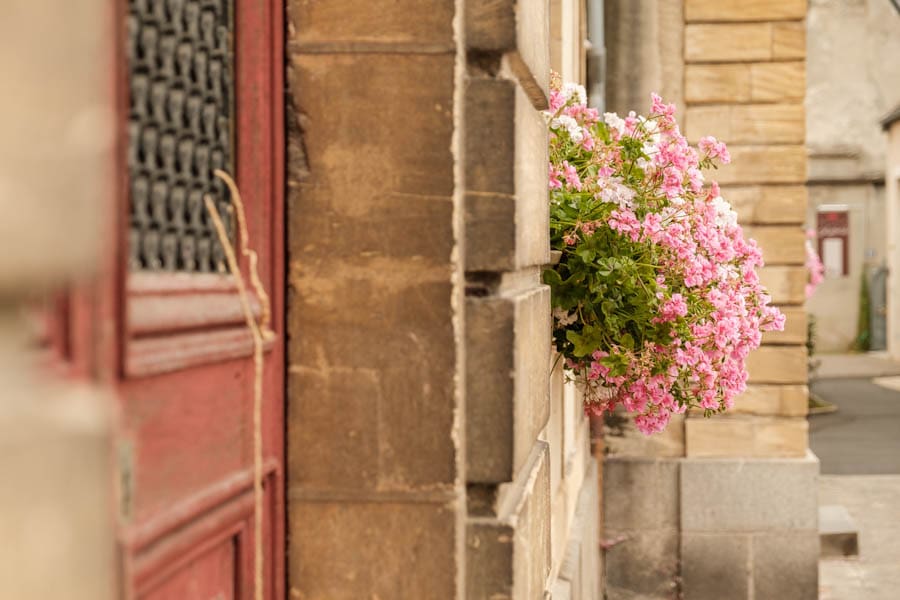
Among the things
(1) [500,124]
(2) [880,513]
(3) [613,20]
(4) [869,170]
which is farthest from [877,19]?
(1) [500,124]

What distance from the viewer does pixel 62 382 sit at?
0.88 meters

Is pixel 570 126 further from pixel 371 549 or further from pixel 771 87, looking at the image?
pixel 771 87

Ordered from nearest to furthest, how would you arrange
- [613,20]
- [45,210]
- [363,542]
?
1. [45,210]
2. [363,542]
3. [613,20]

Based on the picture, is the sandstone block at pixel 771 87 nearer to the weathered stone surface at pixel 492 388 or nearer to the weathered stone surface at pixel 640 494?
the weathered stone surface at pixel 640 494

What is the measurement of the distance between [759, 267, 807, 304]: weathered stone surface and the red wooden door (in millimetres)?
6336

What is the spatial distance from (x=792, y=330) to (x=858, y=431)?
8113mm

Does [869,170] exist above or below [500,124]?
above

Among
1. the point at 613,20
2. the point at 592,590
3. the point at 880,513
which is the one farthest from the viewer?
the point at 880,513

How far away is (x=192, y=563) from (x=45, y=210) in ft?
3.16

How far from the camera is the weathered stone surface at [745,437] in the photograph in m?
7.95

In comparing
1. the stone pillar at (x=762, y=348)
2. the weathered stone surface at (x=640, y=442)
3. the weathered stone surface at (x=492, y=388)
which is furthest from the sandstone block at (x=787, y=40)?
the weathered stone surface at (x=492, y=388)

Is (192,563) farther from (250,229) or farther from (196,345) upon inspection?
(250,229)

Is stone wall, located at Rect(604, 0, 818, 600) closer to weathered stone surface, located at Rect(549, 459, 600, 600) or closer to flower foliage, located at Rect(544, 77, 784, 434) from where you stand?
weathered stone surface, located at Rect(549, 459, 600, 600)

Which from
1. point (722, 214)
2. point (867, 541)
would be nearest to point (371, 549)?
point (722, 214)
